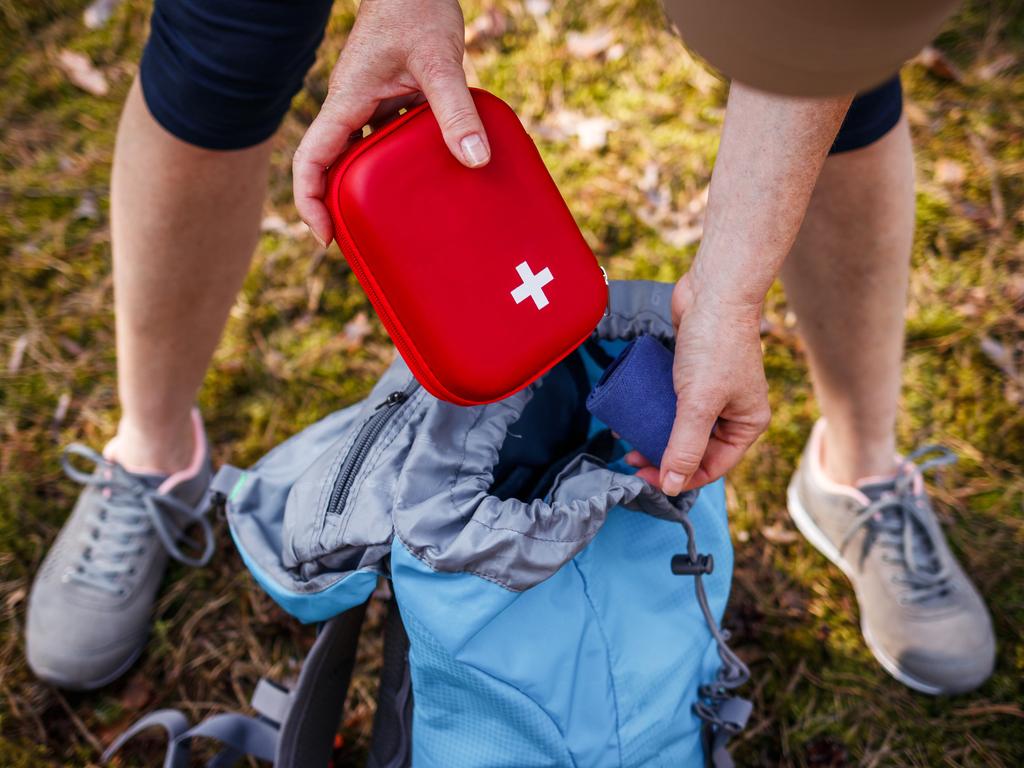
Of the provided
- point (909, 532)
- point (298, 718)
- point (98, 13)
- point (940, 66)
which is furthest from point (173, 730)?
point (940, 66)

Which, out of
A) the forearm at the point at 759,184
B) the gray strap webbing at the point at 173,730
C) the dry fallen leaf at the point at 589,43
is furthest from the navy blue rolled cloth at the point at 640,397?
the dry fallen leaf at the point at 589,43

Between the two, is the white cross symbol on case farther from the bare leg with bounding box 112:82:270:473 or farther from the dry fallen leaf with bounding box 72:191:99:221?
the dry fallen leaf with bounding box 72:191:99:221

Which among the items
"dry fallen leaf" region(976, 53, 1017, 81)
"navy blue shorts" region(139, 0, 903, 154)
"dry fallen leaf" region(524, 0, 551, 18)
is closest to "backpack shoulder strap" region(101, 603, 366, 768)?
"navy blue shorts" region(139, 0, 903, 154)

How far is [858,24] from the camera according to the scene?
0.71 meters

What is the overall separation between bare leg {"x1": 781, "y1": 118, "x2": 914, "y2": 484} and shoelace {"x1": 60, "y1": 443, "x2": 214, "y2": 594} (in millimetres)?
1684

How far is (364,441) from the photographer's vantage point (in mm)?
1429

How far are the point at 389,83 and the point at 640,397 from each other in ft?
2.04

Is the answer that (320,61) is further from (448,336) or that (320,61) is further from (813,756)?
(813,756)

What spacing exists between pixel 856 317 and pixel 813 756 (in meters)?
1.10

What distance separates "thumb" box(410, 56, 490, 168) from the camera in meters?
1.17

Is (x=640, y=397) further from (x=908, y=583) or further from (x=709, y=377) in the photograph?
(x=908, y=583)

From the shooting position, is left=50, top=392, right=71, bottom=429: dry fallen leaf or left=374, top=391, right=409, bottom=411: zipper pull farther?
left=50, top=392, right=71, bottom=429: dry fallen leaf

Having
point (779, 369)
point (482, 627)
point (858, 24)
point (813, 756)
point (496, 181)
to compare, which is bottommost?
point (813, 756)

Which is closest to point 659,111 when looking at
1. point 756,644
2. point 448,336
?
point 756,644
